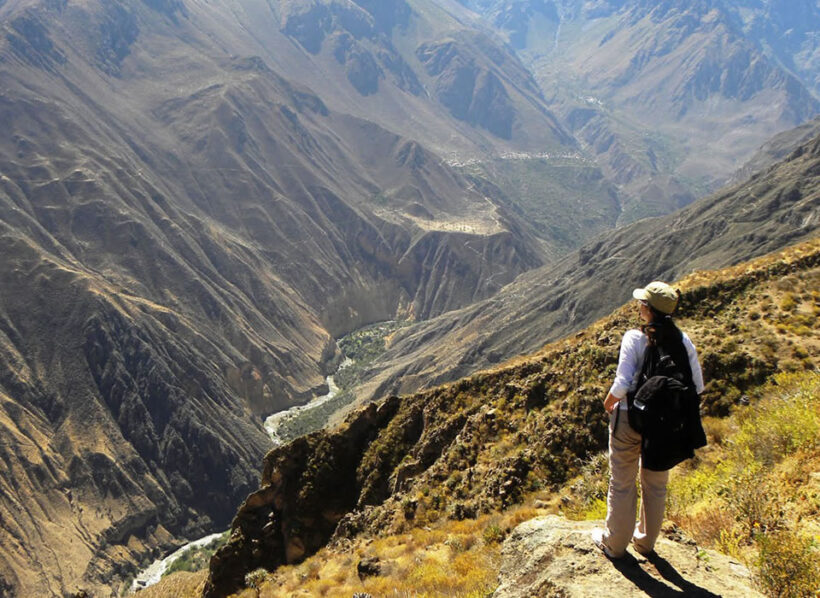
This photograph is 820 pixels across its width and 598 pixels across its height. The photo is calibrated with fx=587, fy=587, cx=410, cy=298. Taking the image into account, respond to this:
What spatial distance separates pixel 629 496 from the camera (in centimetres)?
699

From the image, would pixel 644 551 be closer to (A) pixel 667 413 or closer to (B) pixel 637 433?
(B) pixel 637 433

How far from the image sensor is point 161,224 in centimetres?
14275

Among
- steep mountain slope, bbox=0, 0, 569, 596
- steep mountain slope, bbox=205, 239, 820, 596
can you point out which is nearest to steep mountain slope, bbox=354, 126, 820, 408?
steep mountain slope, bbox=0, 0, 569, 596

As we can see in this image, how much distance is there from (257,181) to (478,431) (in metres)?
181

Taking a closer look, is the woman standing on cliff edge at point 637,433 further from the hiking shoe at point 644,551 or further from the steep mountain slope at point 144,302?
the steep mountain slope at point 144,302

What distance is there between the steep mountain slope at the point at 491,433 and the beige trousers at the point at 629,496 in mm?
5423

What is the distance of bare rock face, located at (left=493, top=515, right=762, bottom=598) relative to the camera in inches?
258

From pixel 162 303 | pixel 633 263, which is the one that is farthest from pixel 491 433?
pixel 162 303

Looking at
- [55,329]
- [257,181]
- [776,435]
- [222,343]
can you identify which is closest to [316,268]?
[257,181]

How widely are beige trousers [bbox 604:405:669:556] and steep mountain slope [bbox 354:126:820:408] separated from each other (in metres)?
83.6

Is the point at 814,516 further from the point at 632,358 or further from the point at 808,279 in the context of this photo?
the point at 808,279

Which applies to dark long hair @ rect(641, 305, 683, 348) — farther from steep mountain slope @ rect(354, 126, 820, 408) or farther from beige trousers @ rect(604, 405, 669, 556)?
steep mountain slope @ rect(354, 126, 820, 408)

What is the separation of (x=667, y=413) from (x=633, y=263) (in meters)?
106

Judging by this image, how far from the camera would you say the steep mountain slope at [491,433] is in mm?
15273
